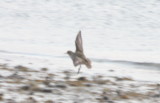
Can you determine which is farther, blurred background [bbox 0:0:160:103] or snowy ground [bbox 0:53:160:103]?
blurred background [bbox 0:0:160:103]

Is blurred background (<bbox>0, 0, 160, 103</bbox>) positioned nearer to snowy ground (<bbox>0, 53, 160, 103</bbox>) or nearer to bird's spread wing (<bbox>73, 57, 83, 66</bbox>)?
snowy ground (<bbox>0, 53, 160, 103</bbox>)

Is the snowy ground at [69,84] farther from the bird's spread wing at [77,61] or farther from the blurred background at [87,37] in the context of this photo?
the bird's spread wing at [77,61]

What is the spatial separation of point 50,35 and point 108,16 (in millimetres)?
2061

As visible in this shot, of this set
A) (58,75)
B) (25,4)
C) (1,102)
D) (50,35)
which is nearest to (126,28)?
(50,35)

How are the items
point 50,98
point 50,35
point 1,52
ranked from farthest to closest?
point 50,35 < point 1,52 < point 50,98

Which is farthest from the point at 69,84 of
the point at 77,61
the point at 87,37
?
the point at 87,37

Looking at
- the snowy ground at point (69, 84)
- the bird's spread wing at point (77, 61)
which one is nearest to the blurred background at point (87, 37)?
the snowy ground at point (69, 84)

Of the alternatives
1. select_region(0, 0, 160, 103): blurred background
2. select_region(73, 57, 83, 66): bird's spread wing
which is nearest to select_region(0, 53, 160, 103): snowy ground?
select_region(0, 0, 160, 103): blurred background

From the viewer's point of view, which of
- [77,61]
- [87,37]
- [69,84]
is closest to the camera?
[69,84]

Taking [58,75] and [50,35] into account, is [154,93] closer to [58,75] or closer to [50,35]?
[58,75]

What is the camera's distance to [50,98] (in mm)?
5039

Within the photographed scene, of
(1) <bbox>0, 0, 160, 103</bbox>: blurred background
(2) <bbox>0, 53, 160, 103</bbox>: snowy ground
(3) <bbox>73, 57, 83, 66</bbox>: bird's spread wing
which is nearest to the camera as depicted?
(2) <bbox>0, 53, 160, 103</bbox>: snowy ground

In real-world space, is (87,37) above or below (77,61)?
above

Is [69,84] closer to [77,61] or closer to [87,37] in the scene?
[77,61]
